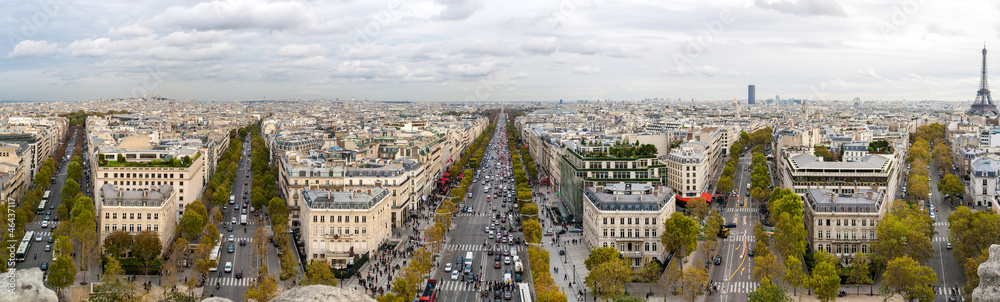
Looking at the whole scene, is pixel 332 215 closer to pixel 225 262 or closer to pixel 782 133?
pixel 225 262

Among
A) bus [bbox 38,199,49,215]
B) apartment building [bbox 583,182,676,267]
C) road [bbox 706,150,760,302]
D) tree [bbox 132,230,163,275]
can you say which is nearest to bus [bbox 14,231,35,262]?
tree [bbox 132,230,163,275]

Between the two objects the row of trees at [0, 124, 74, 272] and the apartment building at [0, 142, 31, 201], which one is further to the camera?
the apartment building at [0, 142, 31, 201]

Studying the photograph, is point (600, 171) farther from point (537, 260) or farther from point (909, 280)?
point (909, 280)

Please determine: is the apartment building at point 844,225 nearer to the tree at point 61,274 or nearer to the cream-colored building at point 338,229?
the cream-colored building at point 338,229

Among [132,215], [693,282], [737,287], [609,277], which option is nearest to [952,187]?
[737,287]

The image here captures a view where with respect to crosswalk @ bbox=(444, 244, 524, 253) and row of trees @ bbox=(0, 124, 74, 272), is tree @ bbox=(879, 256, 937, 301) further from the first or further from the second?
row of trees @ bbox=(0, 124, 74, 272)

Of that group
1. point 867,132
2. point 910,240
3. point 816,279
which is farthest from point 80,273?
point 867,132

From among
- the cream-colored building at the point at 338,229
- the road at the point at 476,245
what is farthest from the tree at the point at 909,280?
the cream-colored building at the point at 338,229
